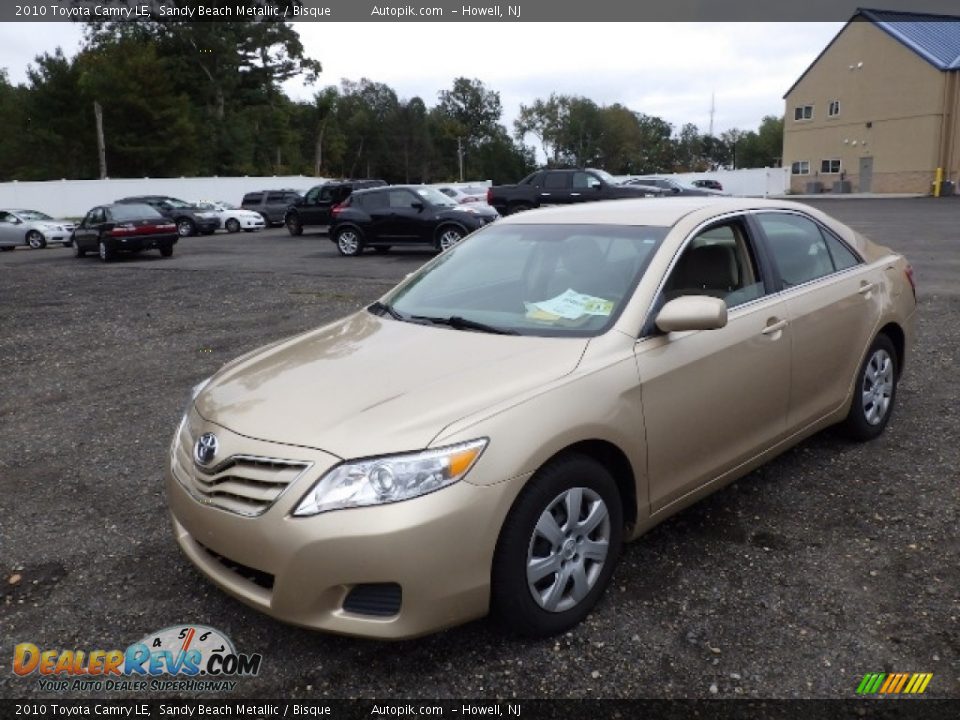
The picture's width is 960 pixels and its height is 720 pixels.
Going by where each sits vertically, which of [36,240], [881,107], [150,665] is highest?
[881,107]

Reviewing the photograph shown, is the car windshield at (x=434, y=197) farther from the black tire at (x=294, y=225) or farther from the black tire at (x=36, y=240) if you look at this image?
the black tire at (x=36, y=240)

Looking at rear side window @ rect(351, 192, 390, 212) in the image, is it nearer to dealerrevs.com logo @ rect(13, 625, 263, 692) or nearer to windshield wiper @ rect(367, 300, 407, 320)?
windshield wiper @ rect(367, 300, 407, 320)

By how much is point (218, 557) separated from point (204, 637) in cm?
40

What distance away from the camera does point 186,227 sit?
101 feet

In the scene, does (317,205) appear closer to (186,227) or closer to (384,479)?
(186,227)

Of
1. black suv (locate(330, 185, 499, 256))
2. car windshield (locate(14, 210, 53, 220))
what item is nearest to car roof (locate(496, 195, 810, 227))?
black suv (locate(330, 185, 499, 256))

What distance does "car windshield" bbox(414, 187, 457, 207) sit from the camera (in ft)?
59.4

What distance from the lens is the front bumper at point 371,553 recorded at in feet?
8.50

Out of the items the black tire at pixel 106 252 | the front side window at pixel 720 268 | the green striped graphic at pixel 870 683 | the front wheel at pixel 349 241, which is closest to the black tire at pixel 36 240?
the black tire at pixel 106 252

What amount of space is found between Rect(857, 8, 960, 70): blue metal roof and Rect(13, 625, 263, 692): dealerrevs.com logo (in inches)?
2096

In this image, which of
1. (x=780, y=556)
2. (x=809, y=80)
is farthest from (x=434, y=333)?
(x=809, y=80)

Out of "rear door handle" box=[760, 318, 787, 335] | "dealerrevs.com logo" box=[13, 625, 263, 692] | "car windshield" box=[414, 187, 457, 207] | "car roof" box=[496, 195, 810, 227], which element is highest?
"car windshield" box=[414, 187, 457, 207]

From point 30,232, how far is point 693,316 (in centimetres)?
2961

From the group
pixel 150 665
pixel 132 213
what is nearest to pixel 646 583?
pixel 150 665
